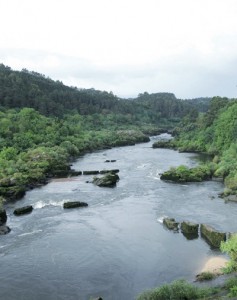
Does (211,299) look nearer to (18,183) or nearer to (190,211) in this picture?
(190,211)

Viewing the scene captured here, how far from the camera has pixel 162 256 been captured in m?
36.0

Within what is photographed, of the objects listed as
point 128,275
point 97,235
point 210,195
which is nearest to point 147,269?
point 128,275

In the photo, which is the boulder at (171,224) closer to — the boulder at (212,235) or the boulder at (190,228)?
the boulder at (190,228)

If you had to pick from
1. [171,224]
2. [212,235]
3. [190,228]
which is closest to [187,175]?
[171,224]

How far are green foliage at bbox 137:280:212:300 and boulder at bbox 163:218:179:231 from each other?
15.9 metres

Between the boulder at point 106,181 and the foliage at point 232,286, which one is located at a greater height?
the boulder at point 106,181

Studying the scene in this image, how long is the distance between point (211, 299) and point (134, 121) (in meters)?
168

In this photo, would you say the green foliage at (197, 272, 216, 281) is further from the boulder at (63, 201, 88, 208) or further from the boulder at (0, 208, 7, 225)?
the boulder at (0, 208, 7, 225)

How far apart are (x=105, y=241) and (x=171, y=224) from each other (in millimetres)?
8025

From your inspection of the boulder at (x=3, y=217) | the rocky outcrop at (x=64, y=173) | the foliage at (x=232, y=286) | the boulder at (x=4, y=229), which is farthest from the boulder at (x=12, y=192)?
the foliage at (x=232, y=286)

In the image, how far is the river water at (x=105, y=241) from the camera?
103ft

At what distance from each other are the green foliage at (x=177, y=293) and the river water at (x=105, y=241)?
324 cm

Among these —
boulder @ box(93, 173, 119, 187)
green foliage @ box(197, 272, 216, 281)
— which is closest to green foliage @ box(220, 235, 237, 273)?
green foliage @ box(197, 272, 216, 281)

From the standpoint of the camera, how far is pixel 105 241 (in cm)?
3978
